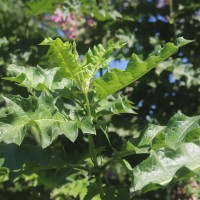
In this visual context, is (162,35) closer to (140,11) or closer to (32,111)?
(140,11)

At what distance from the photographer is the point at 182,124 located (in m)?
1.50

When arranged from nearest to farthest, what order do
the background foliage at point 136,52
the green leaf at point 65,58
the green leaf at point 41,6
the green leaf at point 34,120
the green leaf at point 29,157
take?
the green leaf at point 34,120, the green leaf at point 65,58, the green leaf at point 29,157, the background foliage at point 136,52, the green leaf at point 41,6

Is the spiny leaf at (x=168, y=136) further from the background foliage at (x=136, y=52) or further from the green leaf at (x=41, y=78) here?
the background foliage at (x=136, y=52)

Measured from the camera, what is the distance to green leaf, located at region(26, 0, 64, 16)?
10.0 feet

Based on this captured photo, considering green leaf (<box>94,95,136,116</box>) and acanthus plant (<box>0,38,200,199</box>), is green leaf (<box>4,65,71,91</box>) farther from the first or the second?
green leaf (<box>94,95,136,116</box>)

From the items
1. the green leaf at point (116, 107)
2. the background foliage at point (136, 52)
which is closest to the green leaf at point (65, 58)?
the green leaf at point (116, 107)

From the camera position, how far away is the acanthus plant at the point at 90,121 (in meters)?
1.39

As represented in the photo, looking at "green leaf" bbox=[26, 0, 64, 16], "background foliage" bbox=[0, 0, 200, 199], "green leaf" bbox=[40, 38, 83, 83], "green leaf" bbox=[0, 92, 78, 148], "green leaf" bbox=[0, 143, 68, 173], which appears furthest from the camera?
"green leaf" bbox=[26, 0, 64, 16]

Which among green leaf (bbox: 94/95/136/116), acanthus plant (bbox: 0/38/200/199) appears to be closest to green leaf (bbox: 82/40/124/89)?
acanthus plant (bbox: 0/38/200/199)

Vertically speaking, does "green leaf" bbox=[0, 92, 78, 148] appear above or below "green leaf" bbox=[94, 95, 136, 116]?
above

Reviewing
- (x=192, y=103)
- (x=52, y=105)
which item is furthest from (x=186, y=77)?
(x=52, y=105)

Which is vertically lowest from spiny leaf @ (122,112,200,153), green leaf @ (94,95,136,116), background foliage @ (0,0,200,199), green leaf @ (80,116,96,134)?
background foliage @ (0,0,200,199)

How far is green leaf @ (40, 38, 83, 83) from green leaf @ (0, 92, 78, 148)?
0.49 feet

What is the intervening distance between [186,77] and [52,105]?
1596mm
